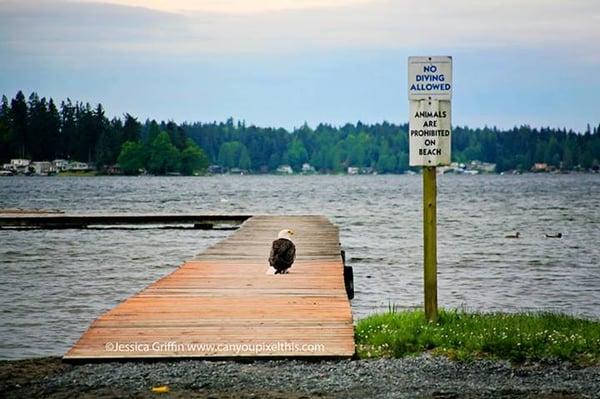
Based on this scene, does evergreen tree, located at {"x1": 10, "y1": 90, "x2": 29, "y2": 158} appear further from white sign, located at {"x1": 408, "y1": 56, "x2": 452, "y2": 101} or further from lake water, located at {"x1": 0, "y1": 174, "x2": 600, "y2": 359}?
white sign, located at {"x1": 408, "y1": 56, "x2": 452, "y2": 101}

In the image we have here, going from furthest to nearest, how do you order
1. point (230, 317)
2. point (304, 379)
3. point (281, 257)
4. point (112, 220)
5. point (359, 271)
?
point (112, 220)
point (359, 271)
point (281, 257)
point (230, 317)
point (304, 379)

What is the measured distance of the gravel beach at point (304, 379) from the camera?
764cm

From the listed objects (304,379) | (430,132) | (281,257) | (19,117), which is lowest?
(304,379)

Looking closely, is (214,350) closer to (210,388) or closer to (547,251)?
(210,388)

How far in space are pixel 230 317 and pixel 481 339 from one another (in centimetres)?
291

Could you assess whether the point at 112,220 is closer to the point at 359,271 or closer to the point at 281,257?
the point at 359,271

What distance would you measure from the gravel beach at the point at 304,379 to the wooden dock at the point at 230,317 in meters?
0.29

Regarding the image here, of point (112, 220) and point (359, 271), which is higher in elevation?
point (112, 220)

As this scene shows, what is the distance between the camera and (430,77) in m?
10.3

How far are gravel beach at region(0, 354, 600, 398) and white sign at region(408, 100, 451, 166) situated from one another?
250 centimetres

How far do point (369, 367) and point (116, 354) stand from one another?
2416 mm

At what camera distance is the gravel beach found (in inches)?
301

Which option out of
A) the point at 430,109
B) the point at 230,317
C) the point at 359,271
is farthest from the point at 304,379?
the point at 359,271

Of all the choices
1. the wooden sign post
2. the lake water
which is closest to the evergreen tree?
the lake water
